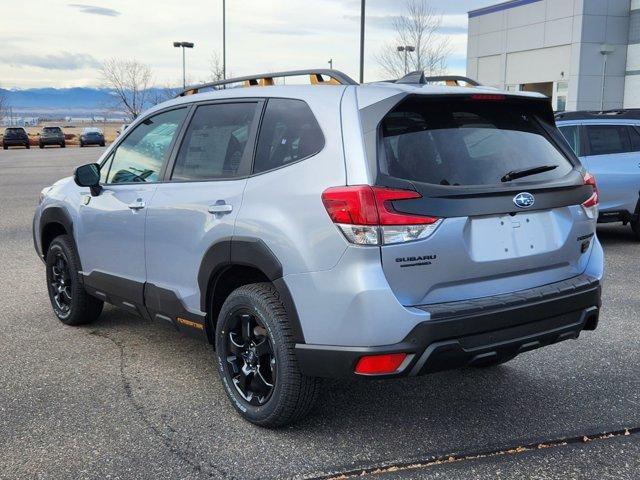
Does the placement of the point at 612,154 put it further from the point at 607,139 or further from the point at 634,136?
the point at 634,136

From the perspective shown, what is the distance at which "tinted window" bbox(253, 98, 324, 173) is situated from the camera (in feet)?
11.4

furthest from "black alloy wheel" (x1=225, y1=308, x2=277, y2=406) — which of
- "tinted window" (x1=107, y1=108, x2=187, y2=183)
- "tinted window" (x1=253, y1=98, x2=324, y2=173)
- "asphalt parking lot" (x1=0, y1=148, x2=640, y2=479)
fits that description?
"tinted window" (x1=107, y1=108, x2=187, y2=183)

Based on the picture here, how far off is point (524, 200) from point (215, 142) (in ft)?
5.92

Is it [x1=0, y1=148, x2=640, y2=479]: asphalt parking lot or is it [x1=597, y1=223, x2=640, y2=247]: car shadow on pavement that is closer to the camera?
[x1=0, y1=148, x2=640, y2=479]: asphalt parking lot

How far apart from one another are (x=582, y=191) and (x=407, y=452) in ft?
5.44

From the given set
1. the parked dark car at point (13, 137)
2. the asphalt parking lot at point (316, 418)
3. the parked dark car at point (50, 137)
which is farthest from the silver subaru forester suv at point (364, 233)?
the parked dark car at point (50, 137)

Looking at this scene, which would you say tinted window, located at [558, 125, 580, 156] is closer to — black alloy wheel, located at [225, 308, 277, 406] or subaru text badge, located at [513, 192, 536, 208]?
subaru text badge, located at [513, 192, 536, 208]

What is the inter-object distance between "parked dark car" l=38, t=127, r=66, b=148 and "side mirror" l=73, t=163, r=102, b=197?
49041 mm

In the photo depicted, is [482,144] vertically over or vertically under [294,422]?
over

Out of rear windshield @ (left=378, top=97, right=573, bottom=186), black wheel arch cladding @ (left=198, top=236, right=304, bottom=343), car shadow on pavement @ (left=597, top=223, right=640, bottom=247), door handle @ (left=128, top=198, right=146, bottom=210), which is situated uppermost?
rear windshield @ (left=378, top=97, right=573, bottom=186)

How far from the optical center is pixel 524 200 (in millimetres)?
3404

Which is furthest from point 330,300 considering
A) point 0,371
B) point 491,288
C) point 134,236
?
point 0,371

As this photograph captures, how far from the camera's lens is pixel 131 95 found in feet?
242

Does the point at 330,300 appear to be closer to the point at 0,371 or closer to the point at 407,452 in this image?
the point at 407,452
